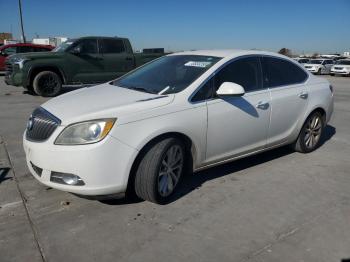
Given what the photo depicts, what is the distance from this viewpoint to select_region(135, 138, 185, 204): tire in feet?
11.9

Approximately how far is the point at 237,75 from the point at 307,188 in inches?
61.1

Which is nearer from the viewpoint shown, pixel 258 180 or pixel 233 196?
pixel 233 196

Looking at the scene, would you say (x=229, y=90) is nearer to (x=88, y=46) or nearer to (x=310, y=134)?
(x=310, y=134)

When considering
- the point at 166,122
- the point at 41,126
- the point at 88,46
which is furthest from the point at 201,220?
the point at 88,46

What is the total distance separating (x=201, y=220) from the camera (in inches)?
140

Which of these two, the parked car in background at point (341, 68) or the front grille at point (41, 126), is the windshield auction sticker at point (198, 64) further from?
the parked car in background at point (341, 68)

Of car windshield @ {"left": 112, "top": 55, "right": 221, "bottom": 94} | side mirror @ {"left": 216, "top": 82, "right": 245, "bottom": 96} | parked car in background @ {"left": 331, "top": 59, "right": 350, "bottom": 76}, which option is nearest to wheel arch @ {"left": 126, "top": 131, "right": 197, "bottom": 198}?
car windshield @ {"left": 112, "top": 55, "right": 221, "bottom": 94}

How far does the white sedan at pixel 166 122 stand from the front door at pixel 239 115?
0.5 inches

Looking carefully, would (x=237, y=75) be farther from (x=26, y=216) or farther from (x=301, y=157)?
(x=26, y=216)

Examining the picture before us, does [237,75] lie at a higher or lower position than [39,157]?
higher

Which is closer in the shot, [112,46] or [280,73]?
[280,73]

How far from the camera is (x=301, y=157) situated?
Answer: 5.60m

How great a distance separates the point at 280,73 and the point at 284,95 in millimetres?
337

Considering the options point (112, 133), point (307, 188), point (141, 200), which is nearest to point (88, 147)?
point (112, 133)
